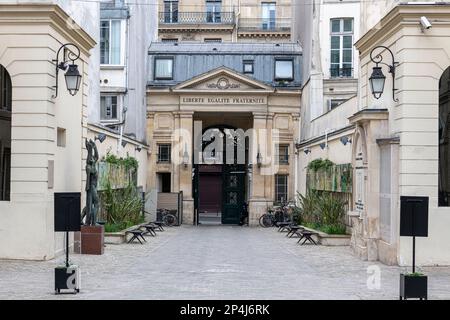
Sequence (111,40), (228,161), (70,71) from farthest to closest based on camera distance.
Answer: (228,161) → (111,40) → (70,71)

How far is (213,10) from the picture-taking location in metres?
61.8

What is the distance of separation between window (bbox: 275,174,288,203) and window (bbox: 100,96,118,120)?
915cm

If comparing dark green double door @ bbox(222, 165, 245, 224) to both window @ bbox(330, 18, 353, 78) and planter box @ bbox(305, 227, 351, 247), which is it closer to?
window @ bbox(330, 18, 353, 78)

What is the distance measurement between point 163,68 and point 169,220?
29.4 feet

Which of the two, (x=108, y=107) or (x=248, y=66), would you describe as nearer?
(x=108, y=107)

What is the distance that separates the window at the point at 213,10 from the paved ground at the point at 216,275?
39.0m

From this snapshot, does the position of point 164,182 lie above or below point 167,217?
above

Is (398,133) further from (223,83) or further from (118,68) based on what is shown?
(223,83)

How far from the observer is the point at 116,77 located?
3759cm

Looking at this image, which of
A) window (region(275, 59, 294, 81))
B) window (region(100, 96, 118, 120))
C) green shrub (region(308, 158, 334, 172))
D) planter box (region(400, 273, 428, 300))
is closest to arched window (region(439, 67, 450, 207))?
green shrub (region(308, 158, 334, 172))


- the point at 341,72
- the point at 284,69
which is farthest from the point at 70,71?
the point at 284,69

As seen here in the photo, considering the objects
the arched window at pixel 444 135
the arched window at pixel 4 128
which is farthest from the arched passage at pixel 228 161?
the arched window at pixel 444 135

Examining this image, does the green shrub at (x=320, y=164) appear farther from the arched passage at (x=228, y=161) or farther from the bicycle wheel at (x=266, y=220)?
the arched passage at (x=228, y=161)
